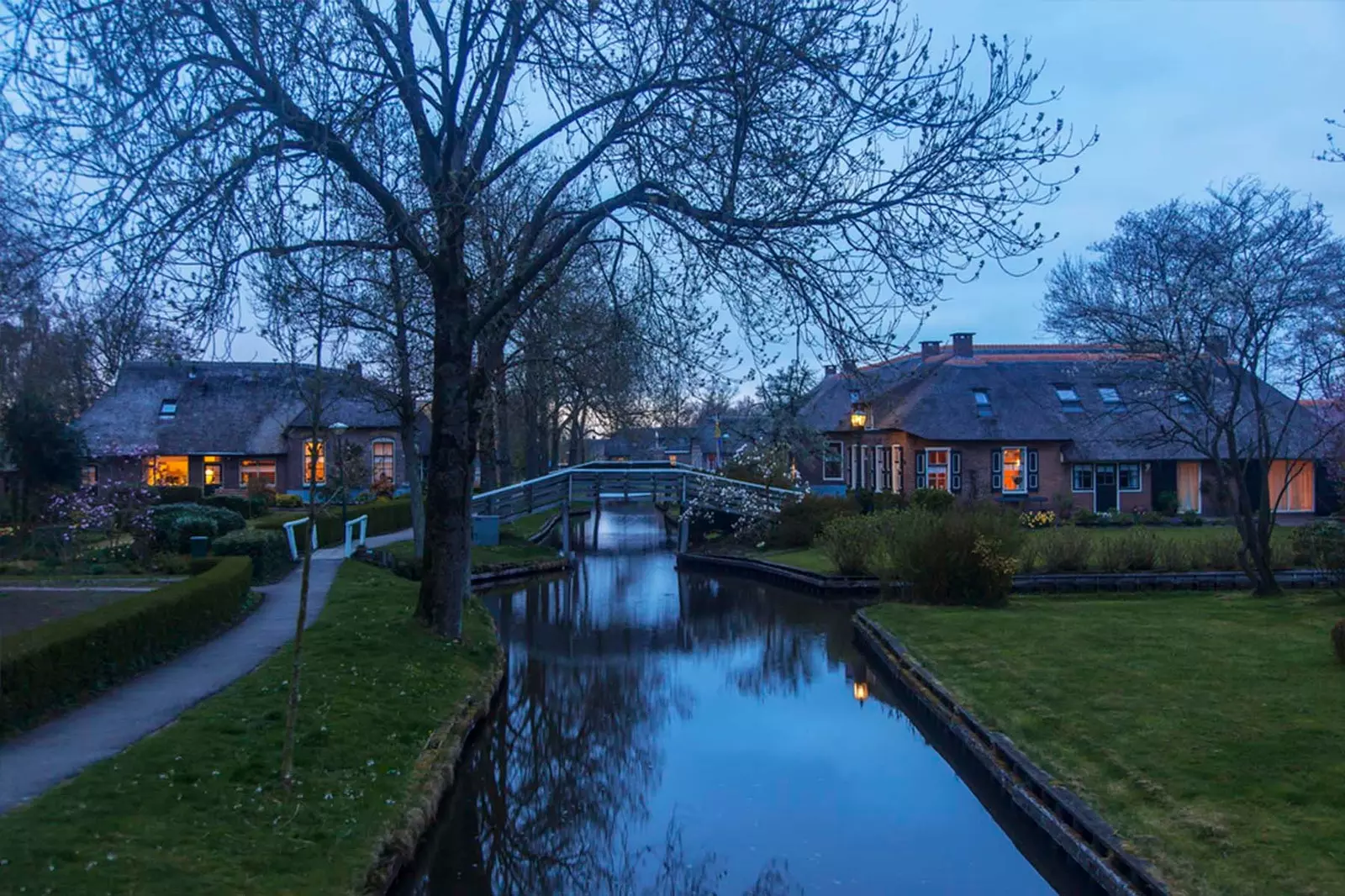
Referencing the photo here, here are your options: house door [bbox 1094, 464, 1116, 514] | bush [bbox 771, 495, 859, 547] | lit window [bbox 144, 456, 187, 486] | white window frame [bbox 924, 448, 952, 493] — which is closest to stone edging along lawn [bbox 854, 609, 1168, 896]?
bush [bbox 771, 495, 859, 547]

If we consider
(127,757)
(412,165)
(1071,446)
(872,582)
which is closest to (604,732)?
(127,757)

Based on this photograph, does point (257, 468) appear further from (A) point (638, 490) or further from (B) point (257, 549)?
(B) point (257, 549)

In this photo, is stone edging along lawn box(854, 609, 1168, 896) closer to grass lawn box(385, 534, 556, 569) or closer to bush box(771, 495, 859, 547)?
grass lawn box(385, 534, 556, 569)

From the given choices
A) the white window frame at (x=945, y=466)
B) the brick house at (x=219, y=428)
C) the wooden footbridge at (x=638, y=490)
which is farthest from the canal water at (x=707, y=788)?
the brick house at (x=219, y=428)

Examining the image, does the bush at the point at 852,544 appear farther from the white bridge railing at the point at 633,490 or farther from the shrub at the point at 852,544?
the white bridge railing at the point at 633,490

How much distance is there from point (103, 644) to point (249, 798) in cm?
424

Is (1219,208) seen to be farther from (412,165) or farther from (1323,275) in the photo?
(412,165)

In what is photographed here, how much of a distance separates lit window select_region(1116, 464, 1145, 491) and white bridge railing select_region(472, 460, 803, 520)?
1187 centimetres

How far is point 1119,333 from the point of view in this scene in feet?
65.8

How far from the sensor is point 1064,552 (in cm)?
2284

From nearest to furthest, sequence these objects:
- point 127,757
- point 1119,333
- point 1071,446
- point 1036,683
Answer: point 127,757 < point 1036,683 < point 1119,333 < point 1071,446

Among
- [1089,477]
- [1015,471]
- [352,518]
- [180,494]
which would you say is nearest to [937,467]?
[1015,471]

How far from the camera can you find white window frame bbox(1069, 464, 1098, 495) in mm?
36875

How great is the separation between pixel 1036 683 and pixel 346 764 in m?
7.51
